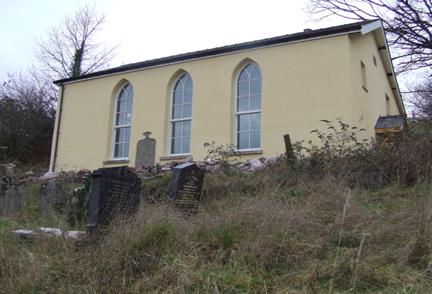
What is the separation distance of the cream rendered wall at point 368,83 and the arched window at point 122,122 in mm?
8701

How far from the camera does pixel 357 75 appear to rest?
1476cm

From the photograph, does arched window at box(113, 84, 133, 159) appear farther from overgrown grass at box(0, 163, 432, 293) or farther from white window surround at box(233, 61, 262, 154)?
overgrown grass at box(0, 163, 432, 293)

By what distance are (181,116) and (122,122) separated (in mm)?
2812

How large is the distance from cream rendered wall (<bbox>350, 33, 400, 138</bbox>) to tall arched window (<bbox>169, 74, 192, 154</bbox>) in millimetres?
5946

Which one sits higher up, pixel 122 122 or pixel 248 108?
pixel 248 108

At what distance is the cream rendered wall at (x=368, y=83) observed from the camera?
14453 mm

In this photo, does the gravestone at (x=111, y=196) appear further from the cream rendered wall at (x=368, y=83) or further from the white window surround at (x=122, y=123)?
the white window surround at (x=122, y=123)

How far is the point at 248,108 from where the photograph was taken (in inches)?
622

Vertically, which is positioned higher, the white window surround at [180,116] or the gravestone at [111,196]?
the white window surround at [180,116]

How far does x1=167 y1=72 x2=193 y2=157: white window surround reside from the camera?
16.8m

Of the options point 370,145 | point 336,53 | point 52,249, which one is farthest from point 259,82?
point 52,249

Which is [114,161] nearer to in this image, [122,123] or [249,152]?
[122,123]

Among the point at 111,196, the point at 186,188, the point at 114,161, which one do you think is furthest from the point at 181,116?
the point at 111,196

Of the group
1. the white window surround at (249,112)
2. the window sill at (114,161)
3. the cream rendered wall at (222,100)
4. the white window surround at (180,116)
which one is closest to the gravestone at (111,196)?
the cream rendered wall at (222,100)
